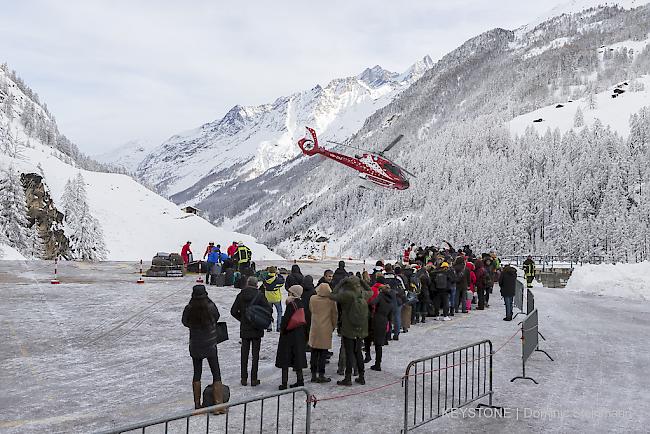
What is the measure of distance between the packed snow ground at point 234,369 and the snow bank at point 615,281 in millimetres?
5446

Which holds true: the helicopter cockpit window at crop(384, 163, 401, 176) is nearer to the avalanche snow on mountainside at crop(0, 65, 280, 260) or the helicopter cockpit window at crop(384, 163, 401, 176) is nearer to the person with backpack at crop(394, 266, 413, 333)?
the avalanche snow on mountainside at crop(0, 65, 280, 260)

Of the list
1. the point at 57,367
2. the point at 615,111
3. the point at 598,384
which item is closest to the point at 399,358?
the point at 598,384

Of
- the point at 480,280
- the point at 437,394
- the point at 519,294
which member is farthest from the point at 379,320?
the point at 519,294

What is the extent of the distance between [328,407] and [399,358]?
11.9 feet

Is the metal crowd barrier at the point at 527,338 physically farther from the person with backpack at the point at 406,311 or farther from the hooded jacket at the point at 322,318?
the person with backpack at the point at 406,311

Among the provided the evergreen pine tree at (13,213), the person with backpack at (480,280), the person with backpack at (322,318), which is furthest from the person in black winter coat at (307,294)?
the evergreen pine tree at (13,213)

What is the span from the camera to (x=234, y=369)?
1016 cm

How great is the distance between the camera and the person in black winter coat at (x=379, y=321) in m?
9.82

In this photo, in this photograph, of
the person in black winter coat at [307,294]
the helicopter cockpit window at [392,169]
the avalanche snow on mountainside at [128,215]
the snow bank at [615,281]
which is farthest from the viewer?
the avalanche snow on mountainside at [128,215]

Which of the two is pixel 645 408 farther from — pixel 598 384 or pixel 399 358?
pixel 399 358

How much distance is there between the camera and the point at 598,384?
9570mm

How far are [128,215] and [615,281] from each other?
63510mm

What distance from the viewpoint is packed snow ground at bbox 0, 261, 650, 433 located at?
753 cm

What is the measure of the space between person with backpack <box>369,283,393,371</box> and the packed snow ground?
37 cm
